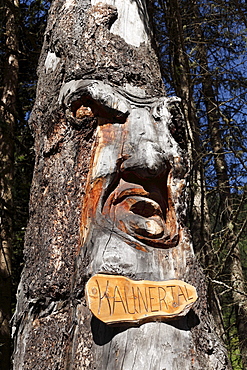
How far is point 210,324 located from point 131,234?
53cm

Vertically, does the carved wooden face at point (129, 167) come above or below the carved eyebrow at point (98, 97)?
below

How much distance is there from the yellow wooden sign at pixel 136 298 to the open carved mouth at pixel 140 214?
0.65 feet

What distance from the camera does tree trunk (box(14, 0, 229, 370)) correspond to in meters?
1.63

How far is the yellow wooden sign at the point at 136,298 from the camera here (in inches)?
61.3

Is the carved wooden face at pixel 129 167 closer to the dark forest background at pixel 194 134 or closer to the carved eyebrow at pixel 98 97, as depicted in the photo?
the carved eyebrow at pixel 98 97

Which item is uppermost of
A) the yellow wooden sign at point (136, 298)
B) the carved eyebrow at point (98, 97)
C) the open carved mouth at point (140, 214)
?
the carved eyebrow at point (98, 97)

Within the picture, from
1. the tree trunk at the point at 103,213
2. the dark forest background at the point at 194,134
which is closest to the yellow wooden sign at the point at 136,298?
the tree trunk at the point at 103,213

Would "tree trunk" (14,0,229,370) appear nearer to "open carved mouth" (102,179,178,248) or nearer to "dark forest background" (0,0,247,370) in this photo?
"open carved mouth" (102,179,178,248)

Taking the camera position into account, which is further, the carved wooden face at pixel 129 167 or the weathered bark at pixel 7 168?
the weathered bark at pixel 7 168

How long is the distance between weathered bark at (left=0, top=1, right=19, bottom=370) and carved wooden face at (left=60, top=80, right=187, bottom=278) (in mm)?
3360

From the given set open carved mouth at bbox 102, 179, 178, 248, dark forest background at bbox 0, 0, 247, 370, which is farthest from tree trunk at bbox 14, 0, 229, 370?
dark forest background at bbox 0, 0, 247, 370

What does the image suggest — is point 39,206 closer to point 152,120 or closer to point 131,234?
point 131,234

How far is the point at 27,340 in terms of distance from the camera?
1.83 metres

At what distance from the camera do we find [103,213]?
184cm
